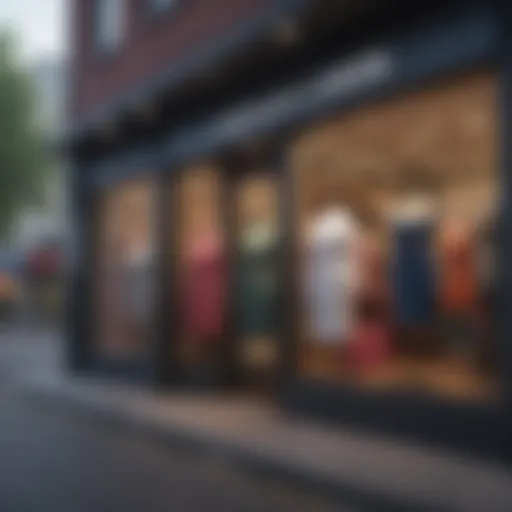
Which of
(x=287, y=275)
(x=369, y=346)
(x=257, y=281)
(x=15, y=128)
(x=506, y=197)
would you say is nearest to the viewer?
(x=506, y=197)

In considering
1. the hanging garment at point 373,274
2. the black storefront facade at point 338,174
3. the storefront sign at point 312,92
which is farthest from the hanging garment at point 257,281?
the hanging garment at point 373,274

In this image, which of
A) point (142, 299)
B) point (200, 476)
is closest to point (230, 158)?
point (142, 299)

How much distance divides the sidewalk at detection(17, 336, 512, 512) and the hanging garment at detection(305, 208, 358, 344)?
41.6 inches

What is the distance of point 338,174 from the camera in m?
12.2

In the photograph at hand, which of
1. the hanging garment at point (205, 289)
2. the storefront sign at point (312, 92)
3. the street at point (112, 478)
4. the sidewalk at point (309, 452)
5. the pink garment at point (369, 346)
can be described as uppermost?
the storefront sign at point (312, 92)

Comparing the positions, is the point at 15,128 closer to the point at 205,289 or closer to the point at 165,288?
the point at 165,288

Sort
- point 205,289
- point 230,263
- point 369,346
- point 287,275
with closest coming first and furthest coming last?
point 369,346 → point 287,275 → point 230,263 → point 205,289

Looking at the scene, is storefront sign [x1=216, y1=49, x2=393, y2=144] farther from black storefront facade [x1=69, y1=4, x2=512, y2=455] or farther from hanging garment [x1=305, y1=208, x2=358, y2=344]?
hanging garment [x1=305, y1=208, x2=358, y2=344]

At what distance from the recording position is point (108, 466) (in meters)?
9.81

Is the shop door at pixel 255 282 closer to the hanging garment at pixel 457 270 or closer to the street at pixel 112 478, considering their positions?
the street at pixel 112 478

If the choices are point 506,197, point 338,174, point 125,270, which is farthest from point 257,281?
point 506,197

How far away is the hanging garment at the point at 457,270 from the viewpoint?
33.6 ft

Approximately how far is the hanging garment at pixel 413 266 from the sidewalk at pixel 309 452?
1.22 meters

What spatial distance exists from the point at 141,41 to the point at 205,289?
12.9ft
